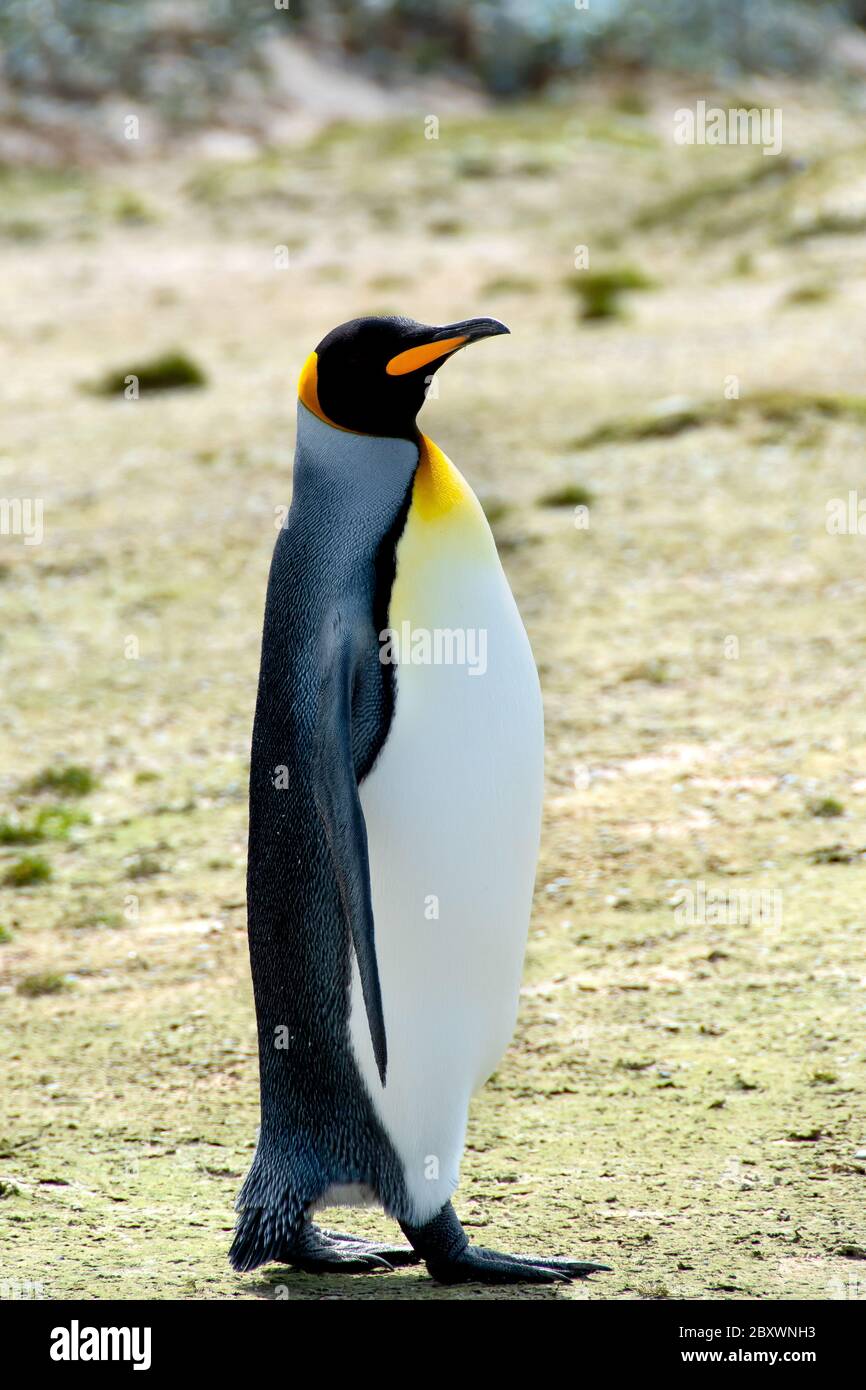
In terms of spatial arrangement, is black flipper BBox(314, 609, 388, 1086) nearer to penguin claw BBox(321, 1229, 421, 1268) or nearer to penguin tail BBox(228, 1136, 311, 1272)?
penguin tail BBox(228, 1136, 311, 1272)

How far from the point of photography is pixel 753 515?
9898 mm

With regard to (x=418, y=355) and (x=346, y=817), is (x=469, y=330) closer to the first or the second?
(x=418, y=355)

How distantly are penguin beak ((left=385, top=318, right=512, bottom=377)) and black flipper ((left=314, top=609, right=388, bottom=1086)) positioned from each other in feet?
1.91

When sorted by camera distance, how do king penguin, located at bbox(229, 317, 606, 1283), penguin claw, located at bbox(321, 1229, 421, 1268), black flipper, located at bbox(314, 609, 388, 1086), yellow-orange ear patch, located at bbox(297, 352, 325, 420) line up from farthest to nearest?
penguin claw, located at bbox(321, 1229, 421, 1268) < yellow-orange ear patch, located at bbox(297, 352, 325, 420) < king penguin, located at bbox(229, 317, 606, 1283) < black flipper, located at bbox(314, 609, 388, 1086)

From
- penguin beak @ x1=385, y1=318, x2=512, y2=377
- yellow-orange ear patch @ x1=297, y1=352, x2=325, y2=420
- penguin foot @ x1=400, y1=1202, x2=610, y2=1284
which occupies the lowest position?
penguin foot @ x1=400, y1=1202, x2=610, y2=1284

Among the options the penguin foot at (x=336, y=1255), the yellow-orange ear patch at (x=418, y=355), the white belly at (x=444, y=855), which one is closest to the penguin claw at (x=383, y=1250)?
the penguin foot at (x=336, y=1255)

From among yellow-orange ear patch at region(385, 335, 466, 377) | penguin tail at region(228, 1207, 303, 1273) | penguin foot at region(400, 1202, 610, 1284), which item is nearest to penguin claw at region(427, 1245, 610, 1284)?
penguin foot at region(400, 1202, 610, 1284)

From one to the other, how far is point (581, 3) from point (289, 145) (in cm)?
2586

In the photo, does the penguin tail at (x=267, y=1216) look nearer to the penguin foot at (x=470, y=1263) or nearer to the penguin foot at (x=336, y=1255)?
the penguin foot at (x=336, y=1255)

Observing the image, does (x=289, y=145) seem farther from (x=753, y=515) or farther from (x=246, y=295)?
(x=753, y=515)

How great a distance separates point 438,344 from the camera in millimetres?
3443

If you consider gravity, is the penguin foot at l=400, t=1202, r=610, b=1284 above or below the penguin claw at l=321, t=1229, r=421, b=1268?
above

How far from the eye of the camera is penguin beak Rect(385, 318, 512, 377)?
11.3 feet
